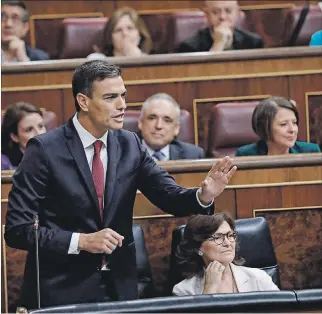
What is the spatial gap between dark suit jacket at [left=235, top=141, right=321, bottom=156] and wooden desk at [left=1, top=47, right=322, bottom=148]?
0.81 ft

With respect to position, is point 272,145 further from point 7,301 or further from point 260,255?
point 7,301

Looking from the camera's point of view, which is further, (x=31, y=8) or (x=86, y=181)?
(x=31, y=8)

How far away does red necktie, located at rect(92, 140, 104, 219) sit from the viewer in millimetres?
1181

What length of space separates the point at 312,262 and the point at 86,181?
507 mm

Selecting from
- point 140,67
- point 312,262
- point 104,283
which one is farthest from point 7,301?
point 140,67

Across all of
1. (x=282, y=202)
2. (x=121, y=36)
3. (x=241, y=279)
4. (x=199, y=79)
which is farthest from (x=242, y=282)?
(x=121, y=36)

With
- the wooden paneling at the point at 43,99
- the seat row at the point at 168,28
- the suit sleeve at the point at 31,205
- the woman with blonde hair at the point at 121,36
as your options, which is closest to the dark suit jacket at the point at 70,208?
the suit sleeve at the point at 31,205

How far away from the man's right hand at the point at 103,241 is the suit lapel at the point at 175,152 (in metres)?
0.74

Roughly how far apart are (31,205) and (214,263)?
13.2 inches

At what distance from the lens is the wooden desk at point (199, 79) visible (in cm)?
205

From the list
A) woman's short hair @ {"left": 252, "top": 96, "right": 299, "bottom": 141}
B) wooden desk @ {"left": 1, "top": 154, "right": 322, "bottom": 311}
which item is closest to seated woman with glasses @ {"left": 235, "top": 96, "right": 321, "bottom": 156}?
woman's short hair @ {"left": 252, "top": 96, "right": 299, "bottom": 141}

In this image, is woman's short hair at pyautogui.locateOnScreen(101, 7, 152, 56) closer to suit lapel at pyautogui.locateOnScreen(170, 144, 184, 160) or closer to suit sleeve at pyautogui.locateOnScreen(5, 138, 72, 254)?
suit lapel at pyautogui.locateOnScreen(170, 144, 184, 160)

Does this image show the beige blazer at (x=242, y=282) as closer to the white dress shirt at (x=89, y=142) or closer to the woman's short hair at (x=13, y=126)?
the white dress shirt at (x=89, y=142)

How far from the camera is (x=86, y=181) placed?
1.17 metres
